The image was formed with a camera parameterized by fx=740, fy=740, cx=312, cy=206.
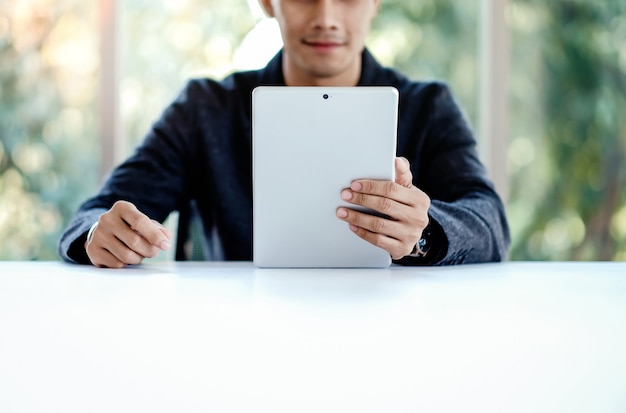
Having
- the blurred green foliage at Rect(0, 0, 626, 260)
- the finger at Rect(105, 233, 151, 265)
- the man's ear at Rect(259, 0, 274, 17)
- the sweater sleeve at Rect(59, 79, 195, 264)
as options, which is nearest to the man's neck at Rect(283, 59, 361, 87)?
the man's ear at Rect(259, 0, 274, 17)

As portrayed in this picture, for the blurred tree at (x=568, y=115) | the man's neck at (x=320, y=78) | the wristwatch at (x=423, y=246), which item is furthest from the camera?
the blurred tree at (x=568, y=115)

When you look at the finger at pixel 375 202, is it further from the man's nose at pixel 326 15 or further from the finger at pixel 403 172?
the man's nose at pixel 326 15

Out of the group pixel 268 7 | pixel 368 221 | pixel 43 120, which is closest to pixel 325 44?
pixel 268 7

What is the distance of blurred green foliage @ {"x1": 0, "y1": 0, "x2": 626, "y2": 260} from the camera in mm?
2730

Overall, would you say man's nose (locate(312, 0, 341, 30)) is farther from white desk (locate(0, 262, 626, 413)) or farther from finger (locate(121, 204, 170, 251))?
white desk (locate(0, 262, 626, 413))

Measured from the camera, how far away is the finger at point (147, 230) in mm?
1119

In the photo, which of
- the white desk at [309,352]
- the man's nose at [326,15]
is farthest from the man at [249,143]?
the white desk at [309,352]

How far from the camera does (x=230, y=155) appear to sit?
1765mm

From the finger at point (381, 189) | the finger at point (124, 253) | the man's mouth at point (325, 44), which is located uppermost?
the man's mouth at point (325, 44)

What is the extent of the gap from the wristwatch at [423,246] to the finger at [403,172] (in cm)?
10

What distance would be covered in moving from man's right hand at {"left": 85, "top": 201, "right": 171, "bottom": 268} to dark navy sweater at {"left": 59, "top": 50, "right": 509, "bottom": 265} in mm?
381

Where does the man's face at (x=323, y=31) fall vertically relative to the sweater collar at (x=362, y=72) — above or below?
above

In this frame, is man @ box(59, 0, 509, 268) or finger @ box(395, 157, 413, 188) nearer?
finger @ box(395, 157, 413, 188)

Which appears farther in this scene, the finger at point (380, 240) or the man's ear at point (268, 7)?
the man's ear at point (268, 7)
